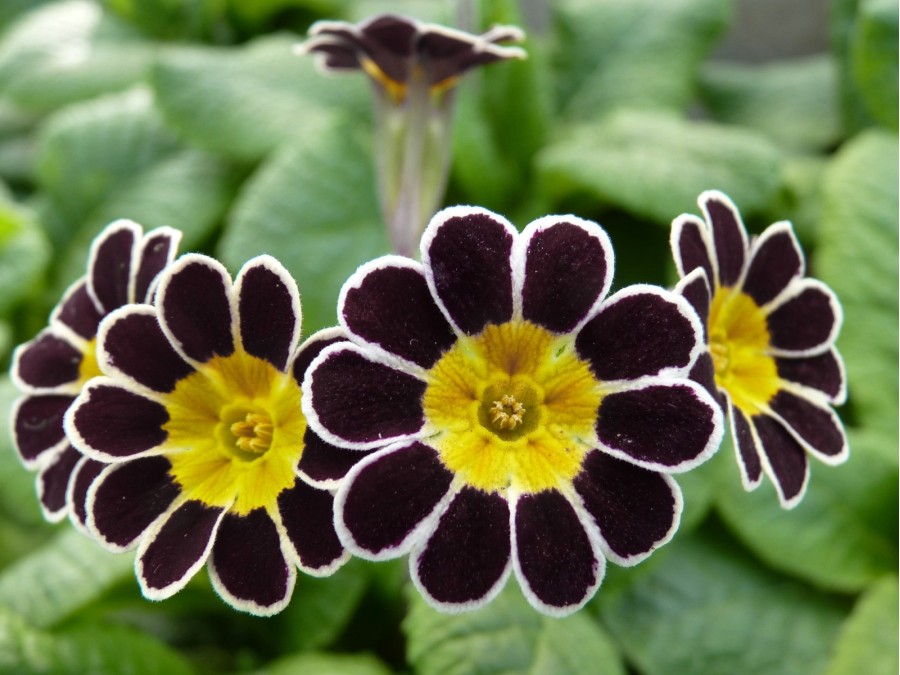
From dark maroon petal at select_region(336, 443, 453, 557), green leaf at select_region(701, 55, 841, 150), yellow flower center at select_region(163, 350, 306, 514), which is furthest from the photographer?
green leaf at select_region(701, 55, 841, 150)

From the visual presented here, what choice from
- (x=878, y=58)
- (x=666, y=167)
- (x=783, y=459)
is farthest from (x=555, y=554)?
(x=878, y=58)

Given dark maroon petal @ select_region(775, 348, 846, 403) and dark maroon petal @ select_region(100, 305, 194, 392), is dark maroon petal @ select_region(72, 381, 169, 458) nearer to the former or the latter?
dark maroon petal @ select_region(100, 305, 194, 392)

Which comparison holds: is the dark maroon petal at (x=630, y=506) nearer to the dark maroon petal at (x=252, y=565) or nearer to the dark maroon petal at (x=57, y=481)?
the dark maroon petal at (x=252, y=565)

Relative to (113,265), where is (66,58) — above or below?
below

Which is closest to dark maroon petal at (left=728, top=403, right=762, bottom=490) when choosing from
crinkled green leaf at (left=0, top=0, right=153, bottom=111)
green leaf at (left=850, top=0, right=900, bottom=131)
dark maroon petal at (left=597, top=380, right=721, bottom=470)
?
dark maroon petal at (left=597, top=380, right=721, bottom=470)

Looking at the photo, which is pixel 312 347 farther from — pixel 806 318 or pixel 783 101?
pixel 783 101
